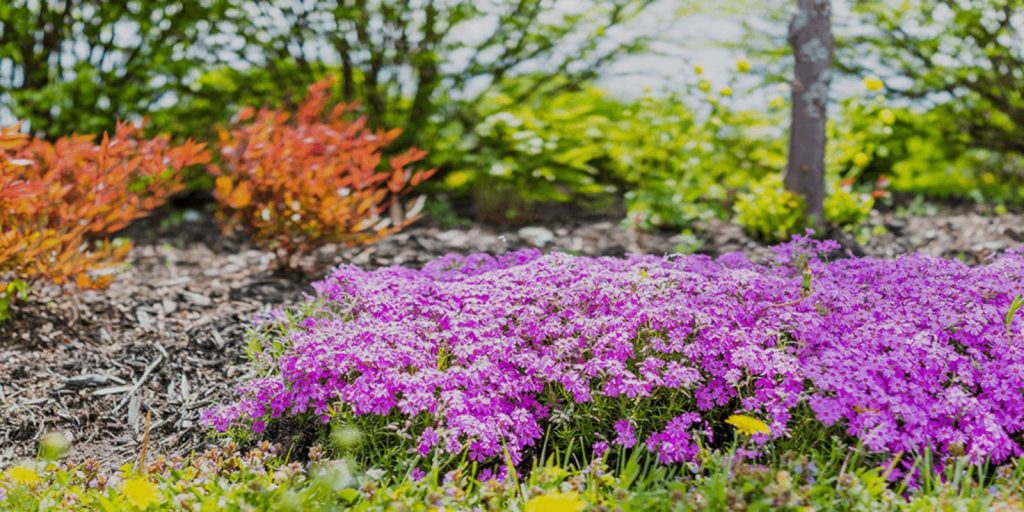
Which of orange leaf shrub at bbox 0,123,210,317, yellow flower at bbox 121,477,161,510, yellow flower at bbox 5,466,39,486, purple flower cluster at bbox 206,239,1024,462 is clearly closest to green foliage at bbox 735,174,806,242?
purple flower cluster at bbox 206,239,1024,462

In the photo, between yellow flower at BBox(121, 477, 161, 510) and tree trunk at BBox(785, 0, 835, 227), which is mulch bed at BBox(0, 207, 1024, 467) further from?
yellow flower at BBox(121, 477, 161, 510)

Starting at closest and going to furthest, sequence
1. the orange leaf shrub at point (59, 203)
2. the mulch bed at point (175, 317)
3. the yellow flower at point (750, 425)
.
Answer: the yellow flower at point (750, 425) < the mulch bed at point (175, 317) < the orange leaf shrub at point (59, 203)

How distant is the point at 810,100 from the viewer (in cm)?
497

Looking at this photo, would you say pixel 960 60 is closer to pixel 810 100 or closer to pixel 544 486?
pixel 810 100

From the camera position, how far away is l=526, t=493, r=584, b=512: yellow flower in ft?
6.23

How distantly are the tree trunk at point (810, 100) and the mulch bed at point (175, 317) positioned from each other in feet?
1.44

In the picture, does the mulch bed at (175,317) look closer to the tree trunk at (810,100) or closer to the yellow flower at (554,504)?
the tree trunk at (810,100)

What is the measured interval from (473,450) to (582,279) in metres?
0.81

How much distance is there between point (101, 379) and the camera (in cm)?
322

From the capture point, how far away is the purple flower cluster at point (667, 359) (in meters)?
2.31

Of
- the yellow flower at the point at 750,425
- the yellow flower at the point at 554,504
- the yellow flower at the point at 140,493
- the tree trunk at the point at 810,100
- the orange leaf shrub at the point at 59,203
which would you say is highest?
the tree trunk at the point at 810,100

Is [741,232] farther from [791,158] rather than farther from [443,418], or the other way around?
[443,418]

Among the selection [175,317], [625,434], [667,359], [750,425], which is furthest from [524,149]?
[750,425]

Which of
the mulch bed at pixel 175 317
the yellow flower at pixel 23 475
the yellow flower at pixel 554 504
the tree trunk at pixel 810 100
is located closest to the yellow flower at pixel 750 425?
the yellow flower at pixel 554 504
